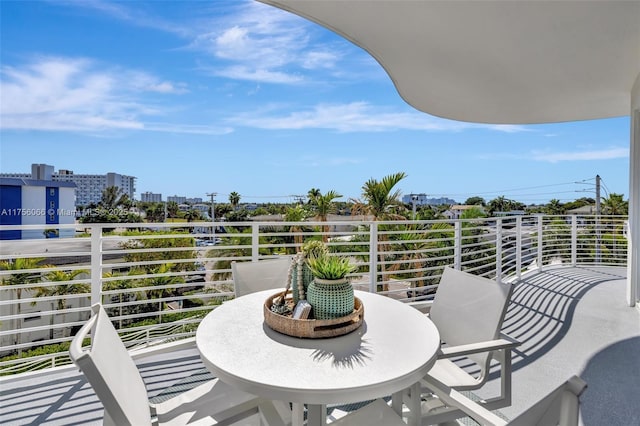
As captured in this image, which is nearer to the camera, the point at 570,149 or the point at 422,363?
the point at 422,363

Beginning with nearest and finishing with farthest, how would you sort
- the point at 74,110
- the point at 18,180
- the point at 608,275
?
1. the point at 608,275
2. the point at 18,180
3. the point at 74,110

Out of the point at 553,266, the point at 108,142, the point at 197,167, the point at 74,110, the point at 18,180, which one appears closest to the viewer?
the point at 553,266

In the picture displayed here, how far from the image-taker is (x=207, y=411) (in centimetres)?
135

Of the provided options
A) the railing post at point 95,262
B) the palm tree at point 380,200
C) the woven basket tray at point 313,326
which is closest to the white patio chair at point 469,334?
the woven basket tray at point 313,326

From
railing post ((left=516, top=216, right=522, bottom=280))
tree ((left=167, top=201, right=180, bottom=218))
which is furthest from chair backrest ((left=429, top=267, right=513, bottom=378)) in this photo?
tree ((left=167, top=201, right=180, bottom=218))

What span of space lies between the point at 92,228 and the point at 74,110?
2176cm

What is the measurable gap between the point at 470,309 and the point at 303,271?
90 centimetres

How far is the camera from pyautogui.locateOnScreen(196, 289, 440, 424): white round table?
3.21 ft

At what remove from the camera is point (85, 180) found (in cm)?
2038

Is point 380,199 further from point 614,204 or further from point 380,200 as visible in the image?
point 614,204

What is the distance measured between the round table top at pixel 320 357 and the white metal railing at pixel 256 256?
33 cm

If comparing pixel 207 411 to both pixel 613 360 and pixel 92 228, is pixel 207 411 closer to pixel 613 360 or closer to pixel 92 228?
pixel 92 228

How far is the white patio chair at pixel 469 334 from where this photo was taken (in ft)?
4.54

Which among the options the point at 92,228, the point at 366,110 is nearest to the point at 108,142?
the point at 366,110
